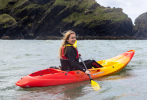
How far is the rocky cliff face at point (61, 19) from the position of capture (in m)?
78.4

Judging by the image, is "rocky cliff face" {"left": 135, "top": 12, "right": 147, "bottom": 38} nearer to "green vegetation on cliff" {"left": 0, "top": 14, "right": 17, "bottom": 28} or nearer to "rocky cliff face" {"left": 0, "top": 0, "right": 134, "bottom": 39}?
"rocky cliff face" {"left": 0, "top": 0, "right": 134, "bottom": 39}

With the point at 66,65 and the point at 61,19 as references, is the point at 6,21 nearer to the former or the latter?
the point at 61,19

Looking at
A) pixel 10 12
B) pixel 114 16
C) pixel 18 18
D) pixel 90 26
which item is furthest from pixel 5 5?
pixel 114 16

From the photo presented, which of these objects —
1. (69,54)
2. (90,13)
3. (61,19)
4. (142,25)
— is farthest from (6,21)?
(69,54)

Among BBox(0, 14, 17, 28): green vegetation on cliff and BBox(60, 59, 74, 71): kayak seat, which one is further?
BBox(0, 14, 17, 28): green vegetation on cliff

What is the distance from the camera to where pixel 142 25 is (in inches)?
3873

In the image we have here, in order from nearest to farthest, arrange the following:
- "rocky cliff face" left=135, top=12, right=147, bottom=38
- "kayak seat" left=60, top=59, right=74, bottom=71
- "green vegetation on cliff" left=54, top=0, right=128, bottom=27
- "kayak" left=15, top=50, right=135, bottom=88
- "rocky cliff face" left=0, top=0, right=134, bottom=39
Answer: "kayak" left=15, top=50, right=135, bottom=88
"kayak seat" left=60, top=59, right=74, bottom=71
"rocky cliff face" left=0, top=0, right=134, bottom=39
"green vegetation on cliff" left=54, top=0, right=128, bottom=27
"rocky cliff face" left=135, top=12, right=147, bottom=38

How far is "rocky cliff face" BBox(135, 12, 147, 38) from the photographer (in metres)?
93.7

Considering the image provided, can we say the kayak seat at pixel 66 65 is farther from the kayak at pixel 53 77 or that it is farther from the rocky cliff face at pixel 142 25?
the rocky cliff face at pixel 142 25

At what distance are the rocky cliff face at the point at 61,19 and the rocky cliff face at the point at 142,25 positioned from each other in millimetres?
14753

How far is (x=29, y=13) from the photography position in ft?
283

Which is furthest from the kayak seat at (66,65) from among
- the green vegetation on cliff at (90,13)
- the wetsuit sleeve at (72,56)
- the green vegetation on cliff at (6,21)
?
the green vegetation on cliff at (90,13)

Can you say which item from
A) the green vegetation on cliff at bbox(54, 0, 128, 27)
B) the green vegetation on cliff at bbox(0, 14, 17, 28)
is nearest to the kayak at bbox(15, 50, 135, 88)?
the green vegetation on cliff at bbox(0, 14, 17, 28)

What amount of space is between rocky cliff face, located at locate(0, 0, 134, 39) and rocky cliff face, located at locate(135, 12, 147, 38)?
1475 centimetres
